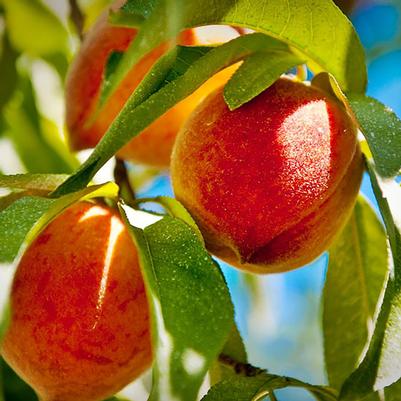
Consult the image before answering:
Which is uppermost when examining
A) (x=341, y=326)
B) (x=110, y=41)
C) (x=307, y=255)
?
(x=110, y=41)

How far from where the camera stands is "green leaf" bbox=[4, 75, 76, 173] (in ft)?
4.42

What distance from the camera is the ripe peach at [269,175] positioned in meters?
0.78

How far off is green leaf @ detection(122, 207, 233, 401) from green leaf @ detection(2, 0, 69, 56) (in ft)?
2.37

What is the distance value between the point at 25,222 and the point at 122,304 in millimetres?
135

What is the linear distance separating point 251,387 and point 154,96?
0.92ft

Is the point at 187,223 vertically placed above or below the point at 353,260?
above

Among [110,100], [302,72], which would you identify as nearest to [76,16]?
[110,100]

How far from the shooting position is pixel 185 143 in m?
0.84

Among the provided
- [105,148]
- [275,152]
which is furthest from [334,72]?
[105,148]

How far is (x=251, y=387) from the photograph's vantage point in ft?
2.67

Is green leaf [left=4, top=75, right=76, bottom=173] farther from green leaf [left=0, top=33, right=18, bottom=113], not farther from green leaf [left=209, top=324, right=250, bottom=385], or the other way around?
green leaf [left=209, top=324, right=250, bottom=385]

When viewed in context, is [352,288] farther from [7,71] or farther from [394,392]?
[7,71]

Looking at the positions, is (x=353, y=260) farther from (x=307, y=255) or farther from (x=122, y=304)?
(x=122, y=304)

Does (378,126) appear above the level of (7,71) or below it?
above
